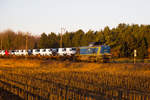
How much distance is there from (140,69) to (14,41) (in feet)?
317

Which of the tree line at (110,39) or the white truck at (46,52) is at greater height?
the tree line at (110,39)

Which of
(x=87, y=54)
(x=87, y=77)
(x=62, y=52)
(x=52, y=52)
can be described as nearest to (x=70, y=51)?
(x=62, y=52)

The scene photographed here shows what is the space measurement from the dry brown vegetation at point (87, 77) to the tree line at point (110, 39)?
13.4 metres

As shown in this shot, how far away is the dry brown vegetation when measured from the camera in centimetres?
1504

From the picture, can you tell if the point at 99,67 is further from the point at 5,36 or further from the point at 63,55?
the point at 5,36

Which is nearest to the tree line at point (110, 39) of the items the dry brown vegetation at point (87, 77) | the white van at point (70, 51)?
the white van at point (70, 51)

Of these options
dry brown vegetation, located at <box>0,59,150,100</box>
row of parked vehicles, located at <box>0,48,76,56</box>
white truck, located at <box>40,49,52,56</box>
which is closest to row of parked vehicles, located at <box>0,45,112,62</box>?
row of parked vehicles, located at <box>0,48,76,56</box>

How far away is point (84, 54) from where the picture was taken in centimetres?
4269

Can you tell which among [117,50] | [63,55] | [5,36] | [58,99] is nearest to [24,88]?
[58,99]

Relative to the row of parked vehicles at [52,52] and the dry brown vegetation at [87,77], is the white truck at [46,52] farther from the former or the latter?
the dry brown vegetation at [87,77]

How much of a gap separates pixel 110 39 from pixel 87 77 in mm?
48387

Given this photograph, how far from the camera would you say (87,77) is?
2122cm

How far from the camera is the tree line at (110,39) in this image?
60.4m

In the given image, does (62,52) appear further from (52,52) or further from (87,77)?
(87,77)
